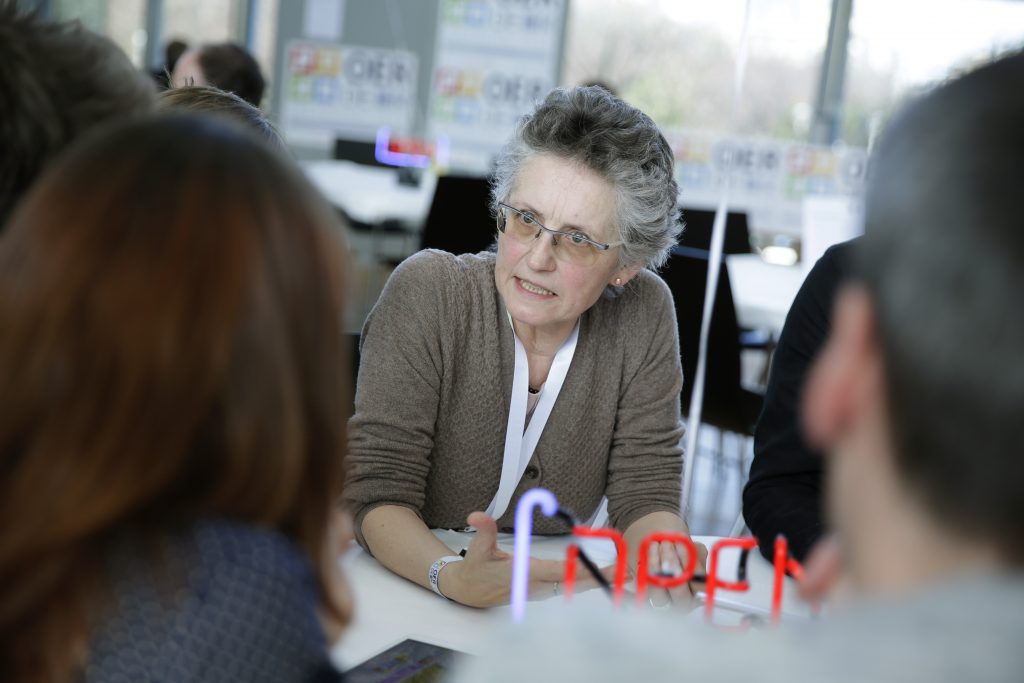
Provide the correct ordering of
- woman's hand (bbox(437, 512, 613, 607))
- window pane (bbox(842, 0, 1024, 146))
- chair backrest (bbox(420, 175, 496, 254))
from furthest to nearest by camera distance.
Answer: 1. window pane (bbox(842, 0, 1024, 146))
2. chair backrest (bbox(420, 175, 496, 254))
3. woman's hand (bbox(437, 512, 613, 607))

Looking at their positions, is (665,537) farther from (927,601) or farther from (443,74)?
(443,74)

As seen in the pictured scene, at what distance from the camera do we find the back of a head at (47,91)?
1062 mm

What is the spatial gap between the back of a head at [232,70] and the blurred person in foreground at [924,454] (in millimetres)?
3983

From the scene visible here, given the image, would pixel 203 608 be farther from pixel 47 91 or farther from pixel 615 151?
→ pixel 615 151

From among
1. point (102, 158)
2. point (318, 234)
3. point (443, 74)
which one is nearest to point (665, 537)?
point (318, 234)

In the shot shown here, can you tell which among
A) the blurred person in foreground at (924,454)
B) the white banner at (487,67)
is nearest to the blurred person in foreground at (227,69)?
the white banner at (487,67)

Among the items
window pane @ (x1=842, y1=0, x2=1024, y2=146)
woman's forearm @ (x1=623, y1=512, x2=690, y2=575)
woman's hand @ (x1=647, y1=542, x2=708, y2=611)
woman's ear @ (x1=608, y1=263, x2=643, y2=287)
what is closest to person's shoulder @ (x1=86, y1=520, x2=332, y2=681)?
woman's hand @ (x1=647, y1=542, x2=708, y2=611)

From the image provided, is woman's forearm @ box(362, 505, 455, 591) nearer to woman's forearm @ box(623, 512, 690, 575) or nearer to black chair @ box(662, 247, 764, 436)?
woman's forearm @ box(623, 512, 690, 575)

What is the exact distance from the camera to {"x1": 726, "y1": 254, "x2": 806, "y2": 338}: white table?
14.7ft

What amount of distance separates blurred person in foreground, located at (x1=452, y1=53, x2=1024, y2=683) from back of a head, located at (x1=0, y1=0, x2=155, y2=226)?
713 mm

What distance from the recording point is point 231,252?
78cm

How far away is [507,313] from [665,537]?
0.85 meters

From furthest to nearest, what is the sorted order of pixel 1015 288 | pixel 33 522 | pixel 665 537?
pixel 665 537
pixel 33 522
pixel 1015 288

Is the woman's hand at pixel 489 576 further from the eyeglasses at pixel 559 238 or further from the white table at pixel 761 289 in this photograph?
the white table at pixel 761 289
